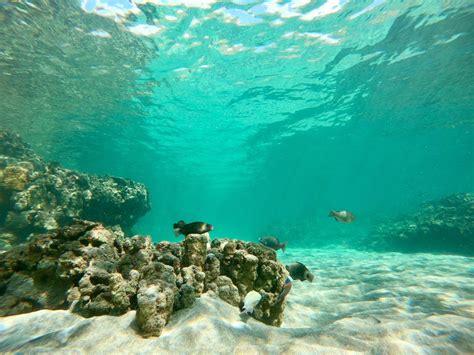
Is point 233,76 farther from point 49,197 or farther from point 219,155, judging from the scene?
point 219,155

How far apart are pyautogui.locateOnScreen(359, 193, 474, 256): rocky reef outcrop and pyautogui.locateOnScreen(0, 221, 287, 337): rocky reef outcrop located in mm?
15368

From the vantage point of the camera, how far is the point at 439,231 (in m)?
15.3

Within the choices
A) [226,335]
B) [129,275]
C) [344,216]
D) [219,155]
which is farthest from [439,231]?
[219,155]

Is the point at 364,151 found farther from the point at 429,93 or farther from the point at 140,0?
the point at 140,0

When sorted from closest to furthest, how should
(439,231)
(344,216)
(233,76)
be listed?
(344,216)
(439,231)
(233,76)

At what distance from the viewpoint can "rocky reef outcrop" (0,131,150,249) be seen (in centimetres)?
959

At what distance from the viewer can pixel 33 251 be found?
3.86 meters

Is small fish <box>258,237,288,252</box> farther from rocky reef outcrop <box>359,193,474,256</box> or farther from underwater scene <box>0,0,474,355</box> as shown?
rocky reef outcrop <box>359,193,474,256</box>

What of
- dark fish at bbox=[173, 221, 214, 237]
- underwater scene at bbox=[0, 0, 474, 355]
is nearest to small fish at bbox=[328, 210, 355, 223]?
underwater scene at bbox=[0, 0, 474, 355]

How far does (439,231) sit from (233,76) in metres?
Result: 17.3

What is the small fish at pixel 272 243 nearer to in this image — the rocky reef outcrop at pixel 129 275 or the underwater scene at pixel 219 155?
the underwater scene at pixel 219 155

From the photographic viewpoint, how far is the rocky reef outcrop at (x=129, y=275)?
3.13 m

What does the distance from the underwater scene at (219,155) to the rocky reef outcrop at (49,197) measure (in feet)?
0.24

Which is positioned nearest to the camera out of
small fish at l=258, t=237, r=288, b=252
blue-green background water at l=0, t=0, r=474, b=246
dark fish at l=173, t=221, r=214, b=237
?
dark fish at l=173, t=221, r=214, b=237
